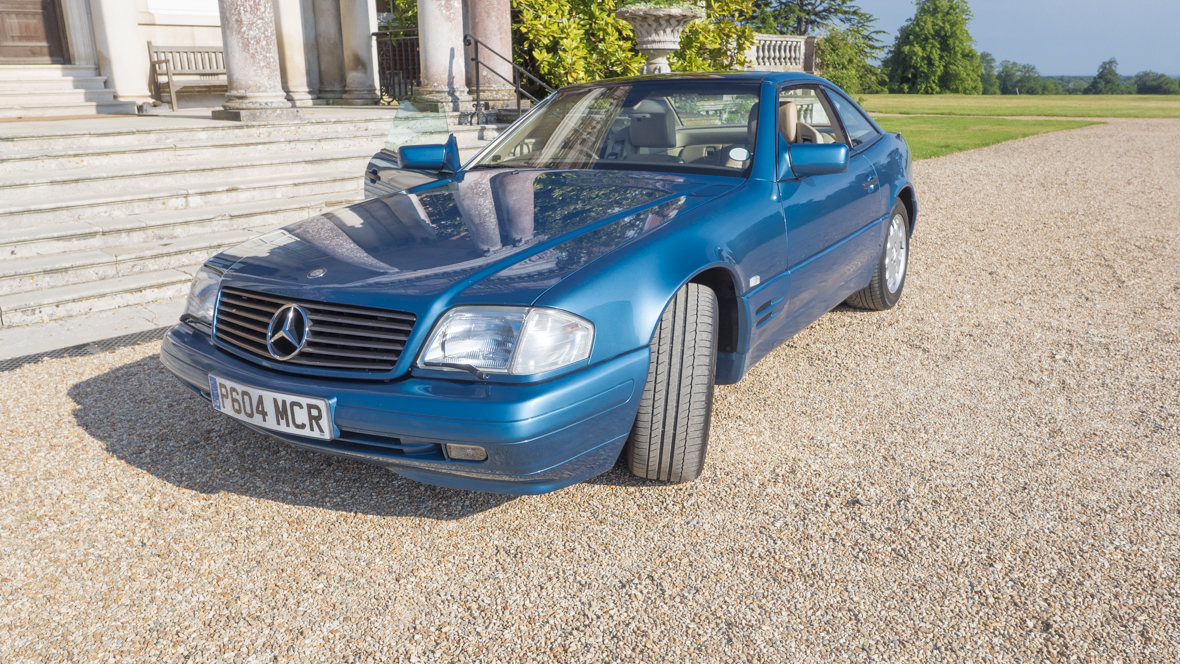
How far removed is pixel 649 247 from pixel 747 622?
3.64 ft

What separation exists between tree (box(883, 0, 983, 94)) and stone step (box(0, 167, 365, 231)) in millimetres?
67075

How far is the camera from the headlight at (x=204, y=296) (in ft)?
9.62

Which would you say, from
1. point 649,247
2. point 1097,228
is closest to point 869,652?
point 649,247

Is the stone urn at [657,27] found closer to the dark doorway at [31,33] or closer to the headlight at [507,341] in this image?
the dark doorway at [31,33]

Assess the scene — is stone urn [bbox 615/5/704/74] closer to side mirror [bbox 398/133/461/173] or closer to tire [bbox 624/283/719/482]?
side mirror [bbox 398/133/461/173]

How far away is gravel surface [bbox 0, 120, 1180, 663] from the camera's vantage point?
2156 millimetres

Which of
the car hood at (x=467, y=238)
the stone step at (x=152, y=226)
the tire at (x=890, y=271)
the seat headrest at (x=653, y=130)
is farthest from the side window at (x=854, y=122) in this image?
the stone step at (x=152, y=226)

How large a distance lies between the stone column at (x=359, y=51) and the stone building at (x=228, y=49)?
1 cm

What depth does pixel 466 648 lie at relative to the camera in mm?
2115

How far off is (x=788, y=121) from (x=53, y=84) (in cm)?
1078

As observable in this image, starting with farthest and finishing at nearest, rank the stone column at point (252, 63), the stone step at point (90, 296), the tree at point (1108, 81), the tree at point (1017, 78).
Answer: the tree at point (1017, 78), the tree at point (1108, 81), the stone column at point (252, 63), the stone step at point (90, 296)

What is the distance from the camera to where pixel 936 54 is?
68.1 metres

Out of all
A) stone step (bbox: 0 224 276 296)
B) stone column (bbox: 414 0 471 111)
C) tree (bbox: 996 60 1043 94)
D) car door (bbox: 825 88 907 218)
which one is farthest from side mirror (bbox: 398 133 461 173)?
tree (bbox: 996 60 1043 94)

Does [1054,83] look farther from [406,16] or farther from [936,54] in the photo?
[406,16]
